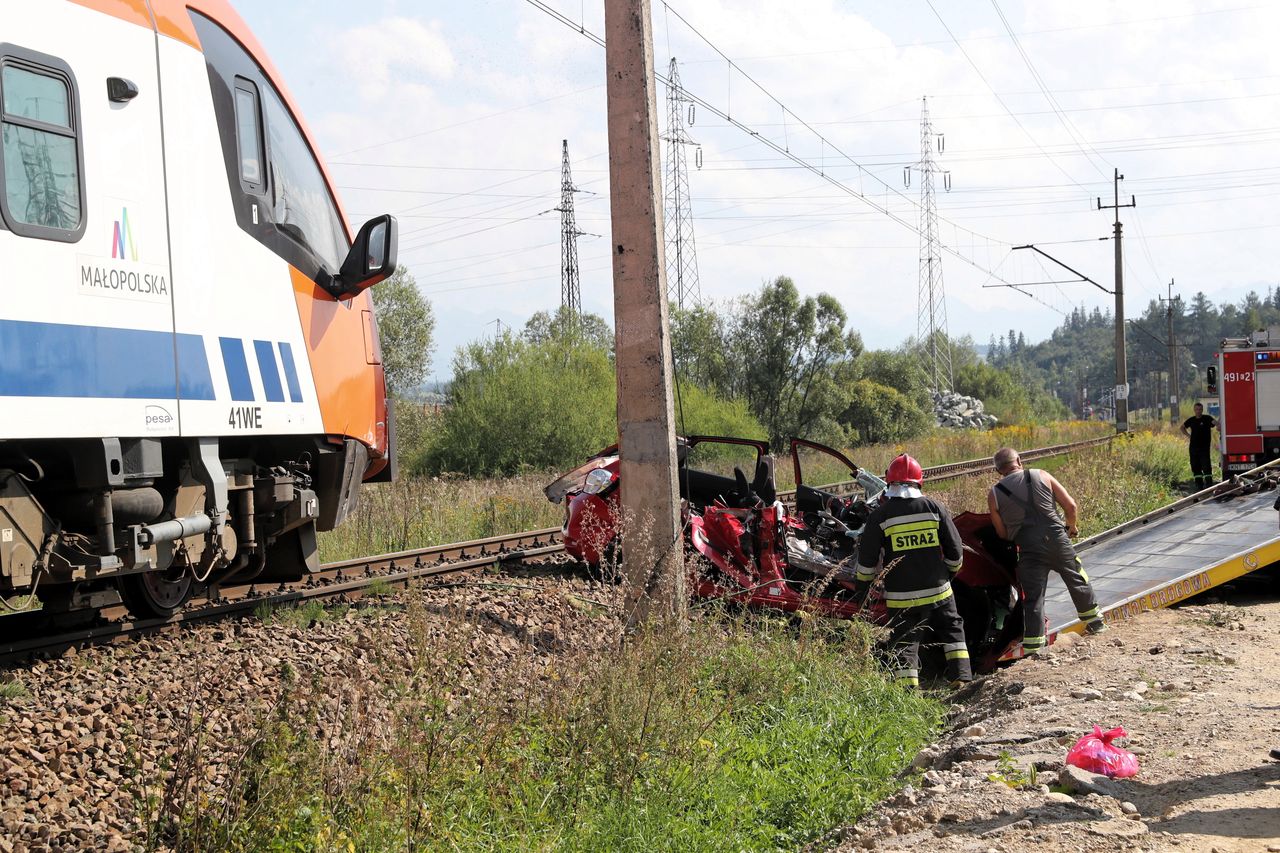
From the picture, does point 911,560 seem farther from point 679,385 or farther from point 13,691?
point 679,385

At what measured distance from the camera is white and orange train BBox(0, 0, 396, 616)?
5.14m

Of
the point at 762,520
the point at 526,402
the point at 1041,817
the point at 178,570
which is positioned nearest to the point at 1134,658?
the point at 762,520

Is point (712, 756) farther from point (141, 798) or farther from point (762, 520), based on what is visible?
point (762, 520)

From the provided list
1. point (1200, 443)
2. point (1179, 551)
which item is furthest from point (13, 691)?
point (1200, 443)

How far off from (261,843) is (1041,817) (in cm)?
324

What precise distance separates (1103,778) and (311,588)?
20.4 feet

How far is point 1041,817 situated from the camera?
4.84 metres

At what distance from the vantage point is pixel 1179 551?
11.4m

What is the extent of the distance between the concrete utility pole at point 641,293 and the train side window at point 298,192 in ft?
6.39

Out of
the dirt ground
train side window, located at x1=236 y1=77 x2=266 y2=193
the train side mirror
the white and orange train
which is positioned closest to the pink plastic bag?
the dirt ground

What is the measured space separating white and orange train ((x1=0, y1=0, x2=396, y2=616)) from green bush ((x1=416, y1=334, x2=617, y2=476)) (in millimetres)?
24108

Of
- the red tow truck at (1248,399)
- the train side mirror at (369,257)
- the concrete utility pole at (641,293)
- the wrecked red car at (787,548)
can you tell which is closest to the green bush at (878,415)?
the red tow truck at (1248,399)

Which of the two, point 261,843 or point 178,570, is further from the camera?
point 178,570

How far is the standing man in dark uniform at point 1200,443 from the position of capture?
23.3 meters
